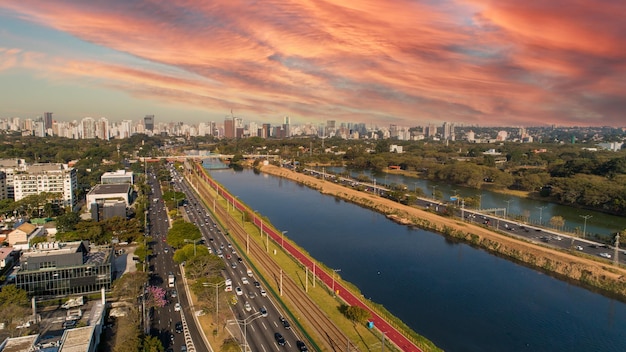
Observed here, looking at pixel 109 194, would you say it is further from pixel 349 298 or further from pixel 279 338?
pixel 279 338

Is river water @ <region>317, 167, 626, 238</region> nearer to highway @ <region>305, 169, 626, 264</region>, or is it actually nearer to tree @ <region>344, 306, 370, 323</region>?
highway @ <region>305, 169, 626, 264</region>

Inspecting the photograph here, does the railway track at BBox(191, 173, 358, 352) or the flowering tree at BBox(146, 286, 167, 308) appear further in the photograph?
the flowering tree at BBox(146, 286, 167, 308)

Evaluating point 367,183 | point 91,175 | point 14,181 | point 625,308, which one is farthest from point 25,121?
point 625,308

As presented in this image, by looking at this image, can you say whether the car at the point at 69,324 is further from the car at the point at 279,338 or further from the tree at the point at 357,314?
the tree at the point at 357,314

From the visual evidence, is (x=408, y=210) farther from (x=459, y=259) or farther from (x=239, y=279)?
(x=239, y=279)

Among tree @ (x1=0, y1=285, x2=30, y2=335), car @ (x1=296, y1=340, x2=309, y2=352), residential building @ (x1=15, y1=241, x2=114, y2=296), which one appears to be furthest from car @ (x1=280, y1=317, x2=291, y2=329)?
tree @ (x1=0, y1=285, x2=30, y2=335)
